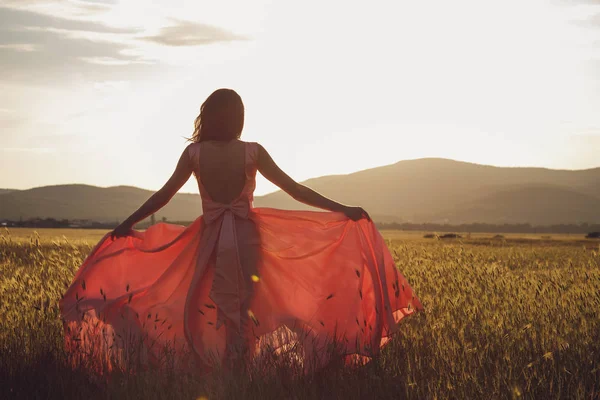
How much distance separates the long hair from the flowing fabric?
0.62ft

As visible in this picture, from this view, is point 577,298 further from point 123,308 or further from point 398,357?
point 123,308

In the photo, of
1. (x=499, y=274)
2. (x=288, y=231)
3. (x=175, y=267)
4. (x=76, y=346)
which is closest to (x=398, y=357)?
(x=288, y=231)

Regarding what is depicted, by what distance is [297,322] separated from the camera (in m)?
5.36

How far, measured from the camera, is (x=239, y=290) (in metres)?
5.41

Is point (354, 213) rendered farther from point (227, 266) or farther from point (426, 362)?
point (426, 362)

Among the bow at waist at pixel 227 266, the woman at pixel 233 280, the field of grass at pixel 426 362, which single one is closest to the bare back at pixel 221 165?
the woman at pixel 233 280

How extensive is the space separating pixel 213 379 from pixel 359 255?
1.94 meters

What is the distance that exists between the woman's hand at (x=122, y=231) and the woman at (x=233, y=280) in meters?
0.01

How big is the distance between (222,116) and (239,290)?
149 cm

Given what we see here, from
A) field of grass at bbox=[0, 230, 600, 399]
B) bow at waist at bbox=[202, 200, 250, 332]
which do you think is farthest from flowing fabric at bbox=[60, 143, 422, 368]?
field of grass at bbox=[0, 230, 600, 399]

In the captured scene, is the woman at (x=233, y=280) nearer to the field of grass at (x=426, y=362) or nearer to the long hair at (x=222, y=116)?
the long hair at (x=222, y=116)

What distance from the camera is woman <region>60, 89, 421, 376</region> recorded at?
5.26 m

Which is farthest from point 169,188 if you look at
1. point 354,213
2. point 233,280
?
point 354,213

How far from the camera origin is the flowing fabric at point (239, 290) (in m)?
5.29
